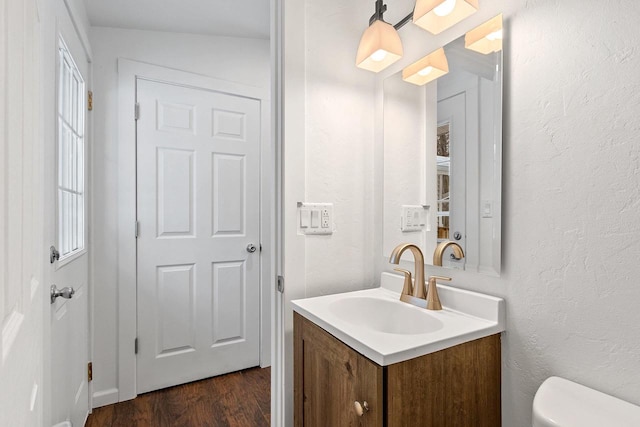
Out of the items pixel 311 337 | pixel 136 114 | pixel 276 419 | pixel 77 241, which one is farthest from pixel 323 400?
pixel 136 114

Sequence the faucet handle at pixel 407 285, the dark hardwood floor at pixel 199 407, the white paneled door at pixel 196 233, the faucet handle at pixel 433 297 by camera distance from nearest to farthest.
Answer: the faucet handle at pixel 433 297
the faucet handle at pixel 407 285
the dark hardwood floor at pixel 199 407
the white paneled door at pixel 196 233

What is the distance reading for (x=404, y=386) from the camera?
0.81m

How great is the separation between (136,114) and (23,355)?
1.87 m

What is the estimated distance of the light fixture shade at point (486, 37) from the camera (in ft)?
3.33

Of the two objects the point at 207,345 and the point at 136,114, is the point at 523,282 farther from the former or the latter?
the point at 136,114

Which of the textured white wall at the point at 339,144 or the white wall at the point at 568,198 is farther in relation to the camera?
the textured white wall at the point at 339,144

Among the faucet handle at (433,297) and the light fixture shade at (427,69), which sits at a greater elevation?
the light fixture shade at (427,69)

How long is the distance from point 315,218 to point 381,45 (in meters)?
0.69

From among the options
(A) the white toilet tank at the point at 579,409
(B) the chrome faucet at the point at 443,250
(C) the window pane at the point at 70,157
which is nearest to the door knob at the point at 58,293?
(C) the window pane at the point at 70,157

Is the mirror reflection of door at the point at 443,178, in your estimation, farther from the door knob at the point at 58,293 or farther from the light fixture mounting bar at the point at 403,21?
the door knob at the point at 58,293

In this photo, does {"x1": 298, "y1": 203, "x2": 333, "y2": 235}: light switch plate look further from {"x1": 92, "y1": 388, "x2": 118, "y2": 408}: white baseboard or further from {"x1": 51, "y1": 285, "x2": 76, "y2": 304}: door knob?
{"x1": 92, "y1": 388, "x2": 118, "y2": 408}: white baseboard

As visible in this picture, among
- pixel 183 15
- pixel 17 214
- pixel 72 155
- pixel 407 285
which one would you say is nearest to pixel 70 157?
pixel 72 155

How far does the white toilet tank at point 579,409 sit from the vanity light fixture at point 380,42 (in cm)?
114

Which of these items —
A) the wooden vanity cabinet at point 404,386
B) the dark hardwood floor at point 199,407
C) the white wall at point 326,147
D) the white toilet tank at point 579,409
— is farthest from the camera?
the dark hardwood floor at point 199,407
